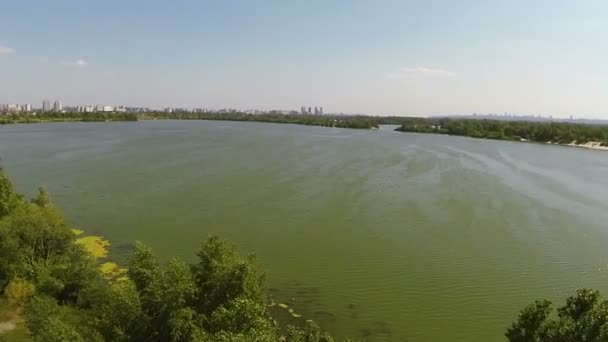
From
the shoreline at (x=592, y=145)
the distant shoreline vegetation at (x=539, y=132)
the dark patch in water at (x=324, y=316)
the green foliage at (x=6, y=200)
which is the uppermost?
the distant shoreline vegetation at (x=539, y=132)

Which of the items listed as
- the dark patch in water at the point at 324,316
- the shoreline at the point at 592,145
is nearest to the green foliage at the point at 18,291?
the dark patch in water at the point at 324,316

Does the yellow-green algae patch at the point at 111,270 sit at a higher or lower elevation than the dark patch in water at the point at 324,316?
higher

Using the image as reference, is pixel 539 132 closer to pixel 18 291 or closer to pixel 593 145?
pixel 593 145

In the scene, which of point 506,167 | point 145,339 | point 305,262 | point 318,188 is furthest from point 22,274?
point 506,167

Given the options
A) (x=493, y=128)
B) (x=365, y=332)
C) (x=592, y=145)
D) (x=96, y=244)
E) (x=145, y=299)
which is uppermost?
(x=493, y=128)

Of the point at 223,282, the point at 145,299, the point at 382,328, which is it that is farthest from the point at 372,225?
the point at 145,299

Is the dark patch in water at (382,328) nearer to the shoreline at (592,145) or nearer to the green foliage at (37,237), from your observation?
the green foliage at (37,237)
